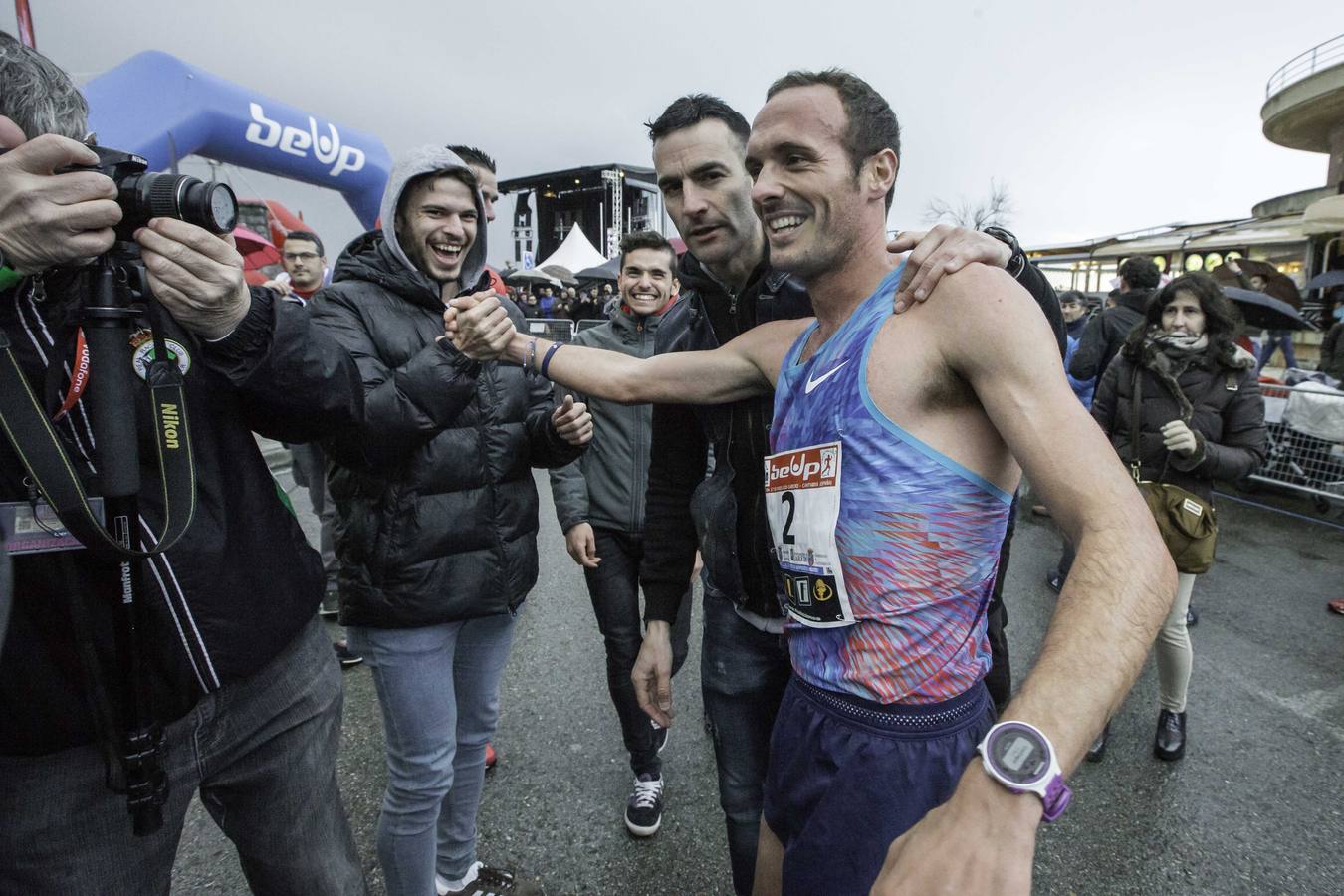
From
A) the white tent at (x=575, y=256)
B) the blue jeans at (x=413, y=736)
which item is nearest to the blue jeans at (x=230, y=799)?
the blue jeans at (x=413, y=736)

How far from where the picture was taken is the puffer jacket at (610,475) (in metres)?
2.78

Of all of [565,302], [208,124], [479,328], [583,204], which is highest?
[583,204]

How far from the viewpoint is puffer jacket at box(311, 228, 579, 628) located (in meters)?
1.79

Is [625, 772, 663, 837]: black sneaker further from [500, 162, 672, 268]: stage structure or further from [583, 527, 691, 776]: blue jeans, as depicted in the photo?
[500, 162, 672, 268]: stage structure

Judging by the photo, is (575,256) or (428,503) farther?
(575,256)

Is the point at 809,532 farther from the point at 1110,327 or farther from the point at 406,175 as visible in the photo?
the point at 1110,327

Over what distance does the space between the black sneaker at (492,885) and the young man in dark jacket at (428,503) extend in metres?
0.03

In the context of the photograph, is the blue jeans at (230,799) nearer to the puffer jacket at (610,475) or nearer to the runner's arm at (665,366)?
the runner's arm at (665,366)

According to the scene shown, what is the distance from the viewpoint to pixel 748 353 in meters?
1.81

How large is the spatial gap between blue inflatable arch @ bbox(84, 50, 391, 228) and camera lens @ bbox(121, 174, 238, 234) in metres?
4.44

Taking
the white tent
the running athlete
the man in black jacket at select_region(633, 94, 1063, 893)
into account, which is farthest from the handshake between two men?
the white tent

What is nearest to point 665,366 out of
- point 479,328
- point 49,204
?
point 479,328

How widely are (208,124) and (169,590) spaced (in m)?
5.86

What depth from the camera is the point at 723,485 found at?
195cm
